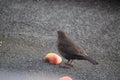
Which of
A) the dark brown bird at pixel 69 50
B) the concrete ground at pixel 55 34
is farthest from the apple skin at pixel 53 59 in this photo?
the dark brown bird at pixel 69 50

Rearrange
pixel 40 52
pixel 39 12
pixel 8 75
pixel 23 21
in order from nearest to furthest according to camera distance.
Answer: pixel 8 75 → pixel 40 52 → pixel 23 21 → pixel 39 12

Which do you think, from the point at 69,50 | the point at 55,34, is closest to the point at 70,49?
the point at 69,50

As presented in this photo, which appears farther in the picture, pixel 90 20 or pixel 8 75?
pixel 90 20

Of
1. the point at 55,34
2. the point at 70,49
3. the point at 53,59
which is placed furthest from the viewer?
the point at 55,34

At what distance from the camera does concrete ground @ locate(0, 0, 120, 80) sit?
232 inches

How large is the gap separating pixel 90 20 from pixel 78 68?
260 cm

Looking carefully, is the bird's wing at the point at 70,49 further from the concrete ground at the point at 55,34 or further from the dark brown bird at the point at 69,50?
the concrete ground at the point at 55,34

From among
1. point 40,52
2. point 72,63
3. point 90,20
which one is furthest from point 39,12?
point 72,63

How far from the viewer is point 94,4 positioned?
31.1 ft

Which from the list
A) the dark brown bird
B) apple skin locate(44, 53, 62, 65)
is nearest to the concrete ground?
apple skin locate(44, 53, 62, 65)

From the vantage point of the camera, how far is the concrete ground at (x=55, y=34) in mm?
5902

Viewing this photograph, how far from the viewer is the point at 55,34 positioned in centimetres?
758

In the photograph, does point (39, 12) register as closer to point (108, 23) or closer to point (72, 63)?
point (108, 23)

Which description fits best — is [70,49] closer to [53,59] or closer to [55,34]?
[53,59]
